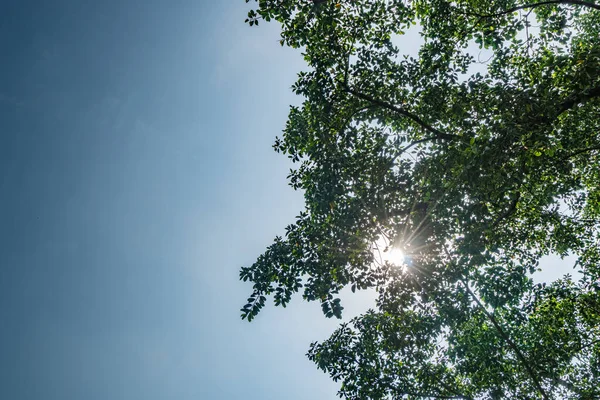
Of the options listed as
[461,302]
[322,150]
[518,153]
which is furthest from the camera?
[461,302]

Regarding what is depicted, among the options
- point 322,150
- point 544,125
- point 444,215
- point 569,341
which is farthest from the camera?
point 569,341

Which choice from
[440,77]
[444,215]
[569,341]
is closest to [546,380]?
[569,341]

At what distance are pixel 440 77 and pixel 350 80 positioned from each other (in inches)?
106

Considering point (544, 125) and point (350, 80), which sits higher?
point (350, 80)

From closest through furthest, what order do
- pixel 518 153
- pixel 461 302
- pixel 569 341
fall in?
pixel 518 153 → pixel 461 302 → pixel 569 341

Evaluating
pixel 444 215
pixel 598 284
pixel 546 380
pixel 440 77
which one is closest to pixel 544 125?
pixel 444 215

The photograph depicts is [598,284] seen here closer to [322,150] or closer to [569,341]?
[569,341]

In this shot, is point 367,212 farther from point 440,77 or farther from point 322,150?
point 440,77

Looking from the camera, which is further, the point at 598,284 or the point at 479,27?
the point at 598,284

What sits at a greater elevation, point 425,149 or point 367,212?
point 425,149

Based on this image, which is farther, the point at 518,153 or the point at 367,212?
the point at 367,212

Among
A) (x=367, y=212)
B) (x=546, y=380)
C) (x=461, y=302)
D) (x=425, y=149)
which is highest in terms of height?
(x=425, y=149)

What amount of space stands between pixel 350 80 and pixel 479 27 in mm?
3931

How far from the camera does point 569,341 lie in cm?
1086
